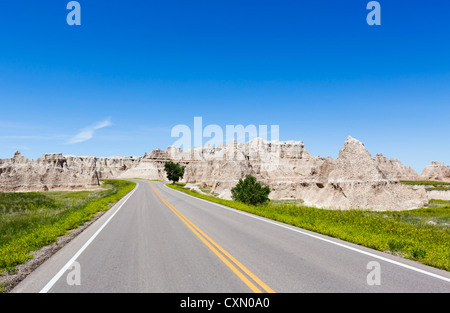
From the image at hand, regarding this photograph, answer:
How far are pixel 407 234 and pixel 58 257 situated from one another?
12233 mm

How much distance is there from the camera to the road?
538 cm

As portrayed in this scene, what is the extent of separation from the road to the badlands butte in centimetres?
2347

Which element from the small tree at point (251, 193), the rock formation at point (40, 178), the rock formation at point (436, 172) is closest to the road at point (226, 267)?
the small tree at point (251, 193)

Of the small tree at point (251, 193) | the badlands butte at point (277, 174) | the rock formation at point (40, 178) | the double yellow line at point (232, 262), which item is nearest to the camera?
the double yellow line at point (232, 262)

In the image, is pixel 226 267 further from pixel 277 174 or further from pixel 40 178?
pixel 40 178

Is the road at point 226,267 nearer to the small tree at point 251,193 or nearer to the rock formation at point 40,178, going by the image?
the small tree at point 251,193

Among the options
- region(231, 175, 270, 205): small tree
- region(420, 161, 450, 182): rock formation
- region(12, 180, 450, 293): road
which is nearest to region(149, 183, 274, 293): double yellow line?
region(12, 180, 450, 293): road

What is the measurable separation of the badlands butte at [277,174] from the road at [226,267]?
23.5m

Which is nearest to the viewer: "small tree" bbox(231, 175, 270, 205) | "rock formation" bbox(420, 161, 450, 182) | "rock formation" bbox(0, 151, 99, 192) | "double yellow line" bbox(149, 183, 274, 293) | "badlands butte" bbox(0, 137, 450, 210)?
"double yellow line" bbox(149, 183, 274, 293)

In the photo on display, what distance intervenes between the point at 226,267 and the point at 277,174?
70.3 meters

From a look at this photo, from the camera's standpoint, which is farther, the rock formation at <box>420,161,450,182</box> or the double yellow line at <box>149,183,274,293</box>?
the rock formation at <box>420,161,450,182</box>

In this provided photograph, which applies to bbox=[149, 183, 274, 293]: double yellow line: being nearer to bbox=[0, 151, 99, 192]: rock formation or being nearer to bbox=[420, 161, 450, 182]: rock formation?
bbox=[0, 151, 99, 192]: rock formation

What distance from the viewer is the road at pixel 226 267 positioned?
17.6ft

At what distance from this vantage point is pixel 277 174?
247 feet
